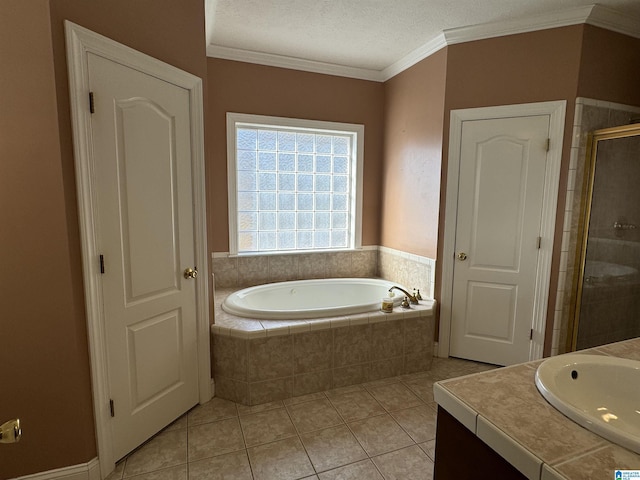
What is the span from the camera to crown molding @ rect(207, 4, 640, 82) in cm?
231

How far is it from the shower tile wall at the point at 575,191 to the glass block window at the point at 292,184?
1809 mm

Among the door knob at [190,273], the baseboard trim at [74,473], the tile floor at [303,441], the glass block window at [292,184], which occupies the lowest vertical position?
the tile floor at [303,441]

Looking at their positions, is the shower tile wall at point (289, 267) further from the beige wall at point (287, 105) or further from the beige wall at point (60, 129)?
the beige wall at point (60, 129)

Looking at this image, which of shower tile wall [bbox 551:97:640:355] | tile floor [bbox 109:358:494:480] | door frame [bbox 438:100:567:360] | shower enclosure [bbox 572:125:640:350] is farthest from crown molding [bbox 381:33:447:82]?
tile floor [bbox 109:358:494:480]

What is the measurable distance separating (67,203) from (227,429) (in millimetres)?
1471

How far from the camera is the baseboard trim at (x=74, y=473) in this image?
155 cm

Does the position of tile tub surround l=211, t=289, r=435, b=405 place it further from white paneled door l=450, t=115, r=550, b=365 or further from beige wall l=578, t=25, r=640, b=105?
beige wall l=578, t=25, r=640, b=105

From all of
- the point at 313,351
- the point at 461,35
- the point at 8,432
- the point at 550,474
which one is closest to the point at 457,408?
the point at 550,474

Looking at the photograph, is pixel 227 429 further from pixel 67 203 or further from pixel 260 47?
pixel 260 47

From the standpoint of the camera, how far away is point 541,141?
98.2 inches

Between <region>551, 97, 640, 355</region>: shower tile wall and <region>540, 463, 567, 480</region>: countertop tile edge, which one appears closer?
<region>540, 463, 567, 480</region>: countertop tile edge

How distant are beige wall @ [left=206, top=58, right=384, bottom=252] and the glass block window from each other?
78 millimetres

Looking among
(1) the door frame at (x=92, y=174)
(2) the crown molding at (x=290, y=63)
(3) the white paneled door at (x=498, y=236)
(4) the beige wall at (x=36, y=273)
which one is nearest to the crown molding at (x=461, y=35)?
(2) the crown molding at (x=290, y=63)

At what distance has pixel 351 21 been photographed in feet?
8.29
